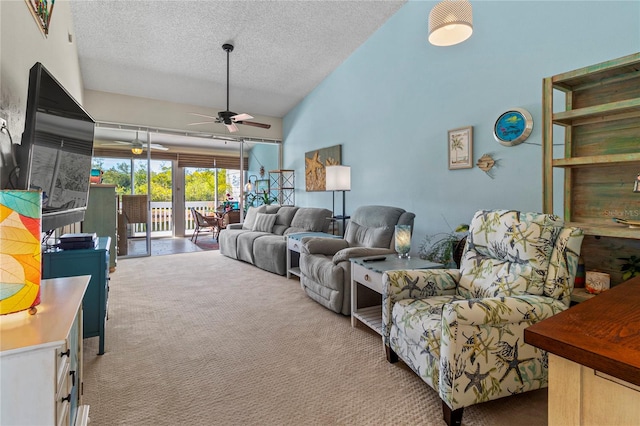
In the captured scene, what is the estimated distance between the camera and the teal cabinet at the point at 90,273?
2.05m

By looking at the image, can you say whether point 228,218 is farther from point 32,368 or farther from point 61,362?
point 32,368

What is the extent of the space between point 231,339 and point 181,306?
3.23ft

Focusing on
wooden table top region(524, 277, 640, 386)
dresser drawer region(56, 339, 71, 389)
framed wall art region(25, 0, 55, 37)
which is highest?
framed wall art region(25, 0, 55, 37)

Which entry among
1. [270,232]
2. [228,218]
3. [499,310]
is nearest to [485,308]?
[499,310]

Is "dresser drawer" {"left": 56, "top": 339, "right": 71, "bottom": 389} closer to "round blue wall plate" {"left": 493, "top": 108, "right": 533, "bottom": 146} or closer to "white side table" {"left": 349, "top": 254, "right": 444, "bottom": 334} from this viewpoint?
"white side table" {"left": 349, "top": 254, "right": 444, "bottom": 334}

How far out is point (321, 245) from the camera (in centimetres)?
329

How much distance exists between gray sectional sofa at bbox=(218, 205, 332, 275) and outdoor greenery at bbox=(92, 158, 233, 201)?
99.9 inches

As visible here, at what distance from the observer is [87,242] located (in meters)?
2.20

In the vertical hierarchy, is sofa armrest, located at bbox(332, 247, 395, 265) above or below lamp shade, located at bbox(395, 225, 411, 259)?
below

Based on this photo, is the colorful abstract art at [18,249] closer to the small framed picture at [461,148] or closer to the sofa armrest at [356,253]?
the sofa armrest at [356,253]

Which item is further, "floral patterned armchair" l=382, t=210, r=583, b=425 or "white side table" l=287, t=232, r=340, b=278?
"white side table" l=287, t=232, r=340, b=278

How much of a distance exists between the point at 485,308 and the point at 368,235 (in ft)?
5.90

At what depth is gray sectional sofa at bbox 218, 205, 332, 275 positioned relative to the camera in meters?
4.34

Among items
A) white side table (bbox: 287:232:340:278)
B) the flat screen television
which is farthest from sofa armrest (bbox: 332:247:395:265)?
the flat screen television
